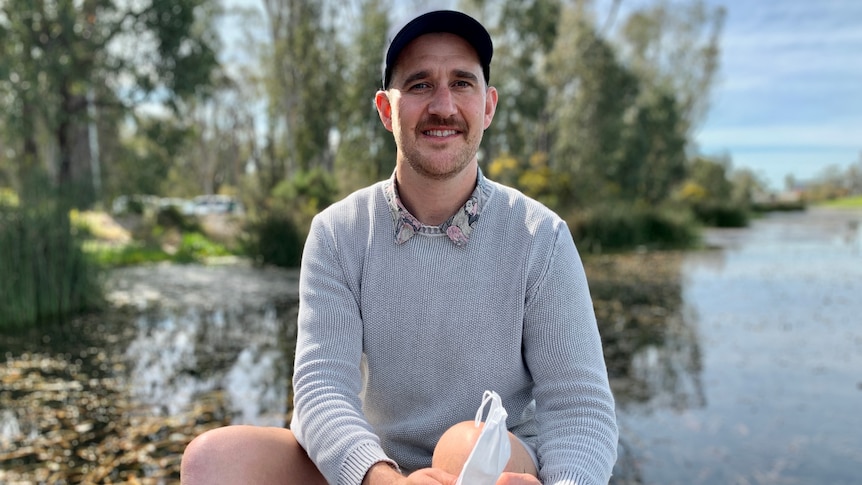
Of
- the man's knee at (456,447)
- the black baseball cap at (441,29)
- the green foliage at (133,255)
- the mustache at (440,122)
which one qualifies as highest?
the black baseball cap at (441,29)

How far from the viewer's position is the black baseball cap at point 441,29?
153 centimetres

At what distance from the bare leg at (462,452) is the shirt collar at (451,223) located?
1.34ft

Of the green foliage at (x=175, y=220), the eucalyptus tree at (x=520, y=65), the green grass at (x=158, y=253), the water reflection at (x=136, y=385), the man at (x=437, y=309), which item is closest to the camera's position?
the man at (x=437, y=309)

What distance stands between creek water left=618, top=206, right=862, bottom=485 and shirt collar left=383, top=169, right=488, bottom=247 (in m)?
1.88

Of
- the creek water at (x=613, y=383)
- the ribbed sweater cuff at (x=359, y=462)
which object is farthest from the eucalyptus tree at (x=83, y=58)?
the ribbed sweater cuff at (x=359, y=462)

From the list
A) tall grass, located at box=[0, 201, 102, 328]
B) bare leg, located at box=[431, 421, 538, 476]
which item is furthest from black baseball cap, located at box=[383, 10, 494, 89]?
tall grass, located at box=[0, 201, 102, 328]

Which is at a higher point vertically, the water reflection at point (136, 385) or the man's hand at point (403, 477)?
the man's hand at point (403, 477)

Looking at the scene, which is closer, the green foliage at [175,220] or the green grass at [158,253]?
the green grass at [158,253]

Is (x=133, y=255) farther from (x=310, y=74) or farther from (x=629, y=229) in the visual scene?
(x=629, y=229)

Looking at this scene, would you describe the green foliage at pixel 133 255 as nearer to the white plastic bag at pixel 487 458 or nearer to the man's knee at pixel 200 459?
the man's knee at pixel 200 459

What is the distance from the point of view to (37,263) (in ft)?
19.3

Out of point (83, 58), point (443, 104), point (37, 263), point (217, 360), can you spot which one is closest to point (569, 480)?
point (443, 104)

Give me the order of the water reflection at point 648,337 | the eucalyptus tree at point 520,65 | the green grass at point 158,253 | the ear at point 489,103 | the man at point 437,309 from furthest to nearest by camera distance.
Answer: the eucalyptus tree at point 520,65, the green grass at point 158,253, the water reflection at point 648,337, the ear at point 489,103, the man at point 437,309

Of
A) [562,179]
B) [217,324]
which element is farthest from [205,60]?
[562,179]
